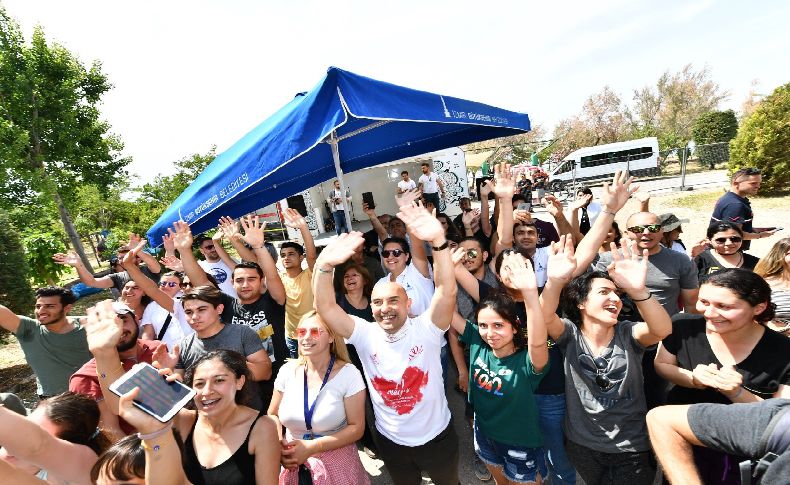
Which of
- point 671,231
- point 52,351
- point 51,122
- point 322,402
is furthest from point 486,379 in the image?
point 51,122

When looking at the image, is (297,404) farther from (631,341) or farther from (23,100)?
(23,100)

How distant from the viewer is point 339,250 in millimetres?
2457

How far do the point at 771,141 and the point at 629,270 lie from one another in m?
16.6

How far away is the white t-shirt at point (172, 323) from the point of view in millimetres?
3518

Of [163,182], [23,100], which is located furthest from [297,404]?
[163,182]

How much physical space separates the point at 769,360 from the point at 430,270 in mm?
2422

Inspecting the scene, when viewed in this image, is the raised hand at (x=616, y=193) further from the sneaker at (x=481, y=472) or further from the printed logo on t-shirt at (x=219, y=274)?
the printed logo on t-shirt at (x=219, y=274)

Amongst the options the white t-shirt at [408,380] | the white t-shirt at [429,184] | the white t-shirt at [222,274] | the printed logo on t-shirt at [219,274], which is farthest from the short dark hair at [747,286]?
the white t-shirt at [429,184]

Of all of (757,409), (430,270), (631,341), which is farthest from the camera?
(430,270)

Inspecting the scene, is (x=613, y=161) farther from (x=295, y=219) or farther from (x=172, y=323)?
(x=172, y=323)

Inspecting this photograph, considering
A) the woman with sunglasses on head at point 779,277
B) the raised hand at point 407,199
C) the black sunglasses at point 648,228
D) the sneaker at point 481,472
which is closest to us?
the woman with sunglasses on head at point 779,277

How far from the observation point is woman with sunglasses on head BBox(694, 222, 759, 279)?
10.6 ft

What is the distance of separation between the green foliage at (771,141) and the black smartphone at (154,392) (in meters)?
18.0

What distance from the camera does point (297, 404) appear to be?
2244 millimetres
